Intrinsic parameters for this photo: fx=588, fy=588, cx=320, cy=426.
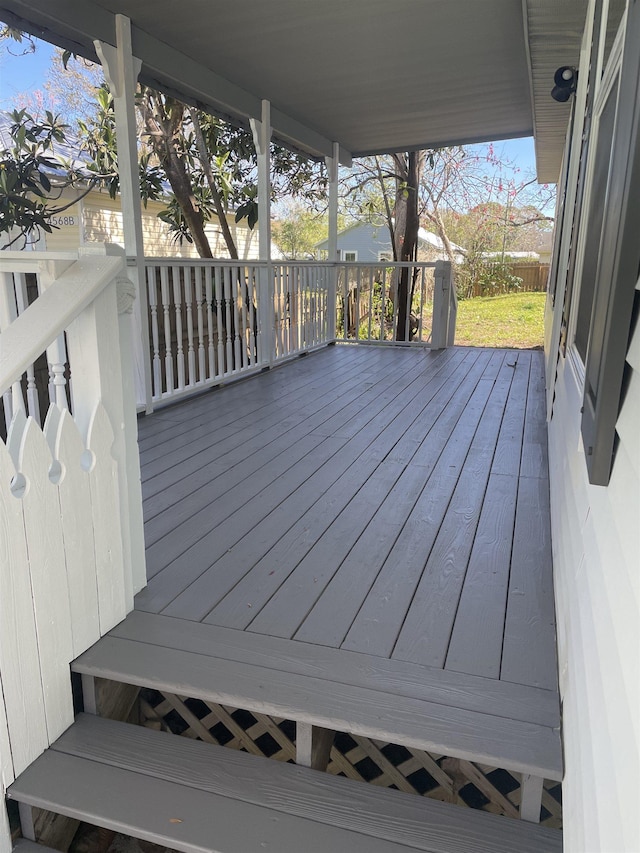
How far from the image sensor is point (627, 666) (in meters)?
0.77

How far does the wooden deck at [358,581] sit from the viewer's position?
144cm

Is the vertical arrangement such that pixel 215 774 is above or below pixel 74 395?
below

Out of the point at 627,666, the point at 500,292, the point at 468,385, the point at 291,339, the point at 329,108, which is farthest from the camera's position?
the point at 500,292

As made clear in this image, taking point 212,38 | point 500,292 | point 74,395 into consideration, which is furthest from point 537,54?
point 500,292

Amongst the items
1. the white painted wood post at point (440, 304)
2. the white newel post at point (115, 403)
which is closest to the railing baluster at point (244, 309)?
the white painted wood post at point (440, 304)

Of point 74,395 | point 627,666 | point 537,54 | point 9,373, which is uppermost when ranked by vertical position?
point 537,54

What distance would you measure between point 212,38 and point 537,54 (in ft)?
7.18

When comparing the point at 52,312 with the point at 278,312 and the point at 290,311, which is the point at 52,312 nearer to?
the point at 278,312

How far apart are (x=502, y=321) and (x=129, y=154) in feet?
41.2

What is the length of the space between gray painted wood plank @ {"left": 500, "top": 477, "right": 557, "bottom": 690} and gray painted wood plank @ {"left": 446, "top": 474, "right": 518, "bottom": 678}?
3 centimetres

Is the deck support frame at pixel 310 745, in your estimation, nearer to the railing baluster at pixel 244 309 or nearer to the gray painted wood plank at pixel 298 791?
the gray painted wood plank at pixel 298 791

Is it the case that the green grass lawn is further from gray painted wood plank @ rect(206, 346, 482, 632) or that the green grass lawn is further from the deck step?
the deck step

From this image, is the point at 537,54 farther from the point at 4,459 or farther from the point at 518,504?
the point at 4,459

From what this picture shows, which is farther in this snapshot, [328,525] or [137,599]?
[328,525]
